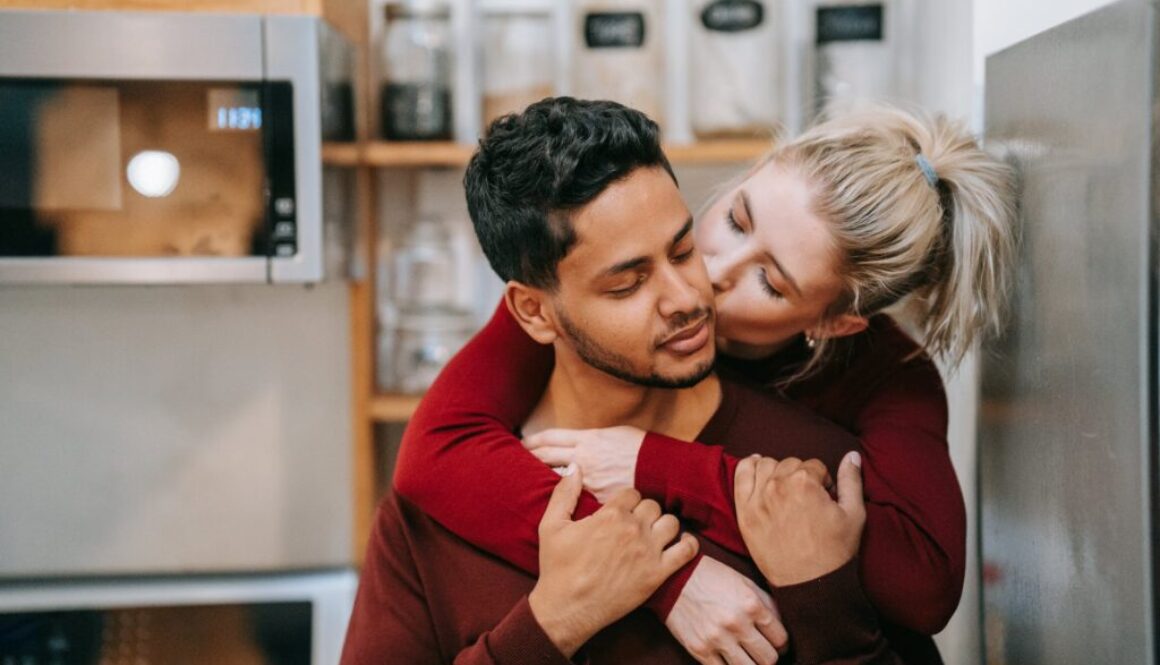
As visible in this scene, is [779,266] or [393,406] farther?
[393,406]

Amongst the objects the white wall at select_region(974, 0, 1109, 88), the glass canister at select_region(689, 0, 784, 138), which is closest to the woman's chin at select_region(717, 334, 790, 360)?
the white wall at select_region(974, 0, 1109, 88)

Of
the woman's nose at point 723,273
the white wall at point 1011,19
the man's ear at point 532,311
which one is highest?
the white wall at point 1011,19

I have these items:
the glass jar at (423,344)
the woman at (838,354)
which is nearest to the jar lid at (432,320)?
the glass jar at (423,344)

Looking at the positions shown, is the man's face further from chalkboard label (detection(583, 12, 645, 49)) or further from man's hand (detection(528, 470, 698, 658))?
chalkboard label (detection(583, 12, 645, 49))

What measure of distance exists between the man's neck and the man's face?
0.11 metres

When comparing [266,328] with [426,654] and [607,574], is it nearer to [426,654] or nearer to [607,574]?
[426,654]

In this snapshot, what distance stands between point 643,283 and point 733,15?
800 mm

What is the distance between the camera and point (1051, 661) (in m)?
0.98

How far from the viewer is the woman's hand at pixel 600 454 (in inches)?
41.6

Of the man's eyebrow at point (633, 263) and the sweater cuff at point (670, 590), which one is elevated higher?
the man's eyebrow at point (633, 263)

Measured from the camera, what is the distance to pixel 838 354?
1229 millimetres

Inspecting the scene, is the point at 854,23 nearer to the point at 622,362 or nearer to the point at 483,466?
the point at 622,362

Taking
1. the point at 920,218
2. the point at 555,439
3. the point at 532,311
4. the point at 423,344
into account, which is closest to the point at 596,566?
the point at 555,439

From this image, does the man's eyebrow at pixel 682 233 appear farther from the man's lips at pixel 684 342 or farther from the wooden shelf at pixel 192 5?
the wooden shelf at pixel 192 5
